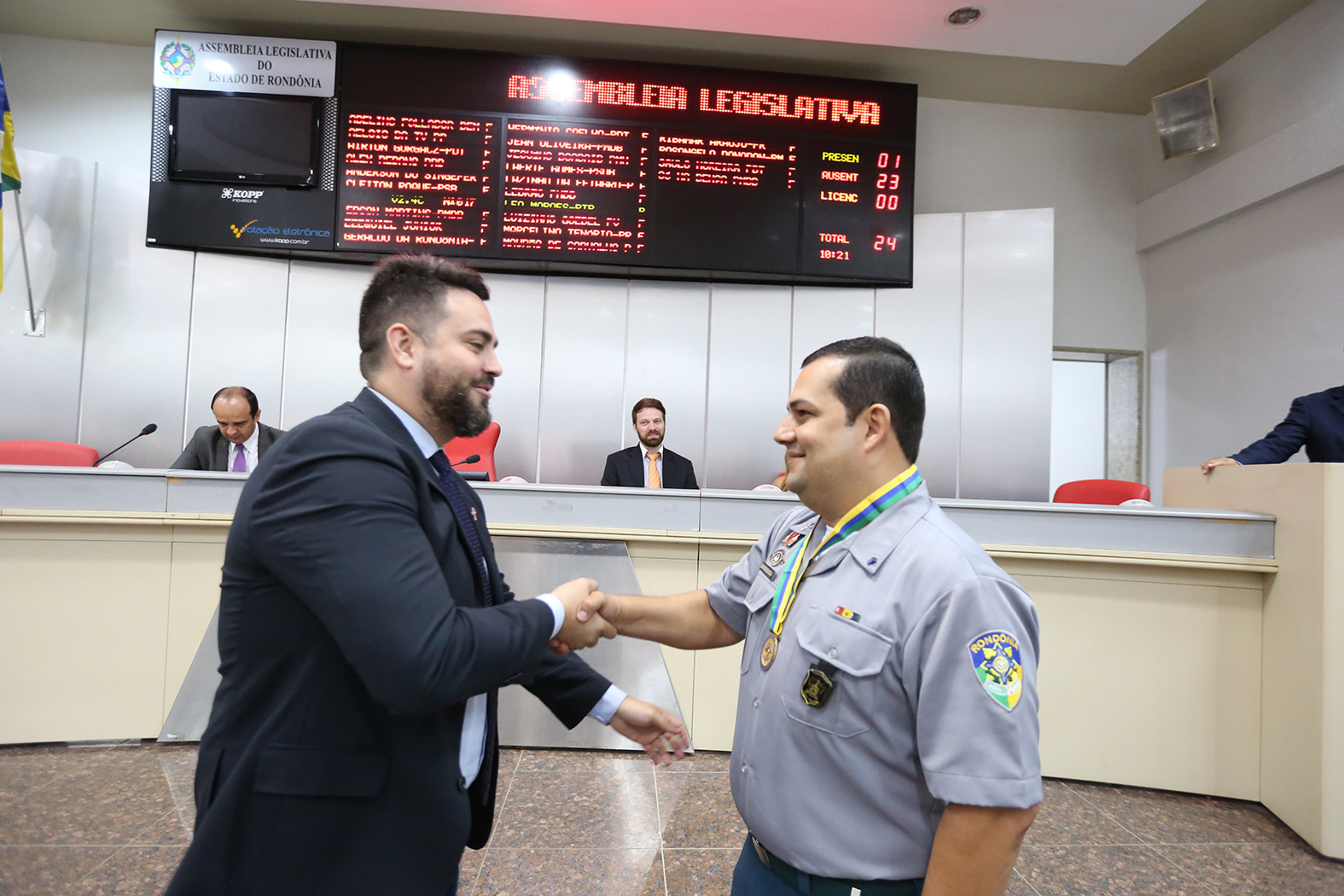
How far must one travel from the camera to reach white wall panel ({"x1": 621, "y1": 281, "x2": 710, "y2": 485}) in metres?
5.53

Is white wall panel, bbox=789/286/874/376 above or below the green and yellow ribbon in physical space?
above

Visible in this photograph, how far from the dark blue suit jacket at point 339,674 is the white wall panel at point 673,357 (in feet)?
14.9

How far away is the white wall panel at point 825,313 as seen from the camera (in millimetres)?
5410

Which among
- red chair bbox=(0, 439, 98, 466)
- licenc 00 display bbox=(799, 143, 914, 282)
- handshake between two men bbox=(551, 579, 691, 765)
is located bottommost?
handshake between two men bbox=(551, 579, 691, 765)

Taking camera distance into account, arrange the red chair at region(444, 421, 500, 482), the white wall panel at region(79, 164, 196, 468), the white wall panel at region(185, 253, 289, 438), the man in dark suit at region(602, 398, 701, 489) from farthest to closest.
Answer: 1. the white wall panel at region(185, 253, 289, 438)
2. the white wall panel at region(79, 164, 196, 468)
3. the man in dark suit at region(602, 398, 701, 489)
4. the red chair at region(444, 421, 500, 482)

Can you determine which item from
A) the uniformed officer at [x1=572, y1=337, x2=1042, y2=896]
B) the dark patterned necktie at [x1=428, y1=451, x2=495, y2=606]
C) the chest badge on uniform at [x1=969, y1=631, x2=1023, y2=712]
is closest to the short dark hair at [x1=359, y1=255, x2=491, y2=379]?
the dark patterned necktie at [x1=428, y1=451, x2=495, y2=606]

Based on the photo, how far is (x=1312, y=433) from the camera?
3.48m

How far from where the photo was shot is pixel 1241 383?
16.1 feet

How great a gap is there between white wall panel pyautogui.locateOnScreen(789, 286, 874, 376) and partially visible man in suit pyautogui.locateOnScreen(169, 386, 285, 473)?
3.52 meters

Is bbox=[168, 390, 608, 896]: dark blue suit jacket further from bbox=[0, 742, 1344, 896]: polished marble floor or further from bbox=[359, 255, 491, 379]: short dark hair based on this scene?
bbox=[0, 742, 1344, 896]: polished marble floor

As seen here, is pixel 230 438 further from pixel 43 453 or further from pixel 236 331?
pixel 236 331

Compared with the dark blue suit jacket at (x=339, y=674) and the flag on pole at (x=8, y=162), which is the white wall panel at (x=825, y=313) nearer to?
the dark blue suit jacket at (x=339, y=674)

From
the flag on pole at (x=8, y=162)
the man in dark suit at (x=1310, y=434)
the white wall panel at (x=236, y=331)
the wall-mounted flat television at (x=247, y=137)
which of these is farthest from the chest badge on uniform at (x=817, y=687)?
the flag on pole at (x=8, y=162)

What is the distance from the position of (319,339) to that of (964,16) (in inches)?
188
